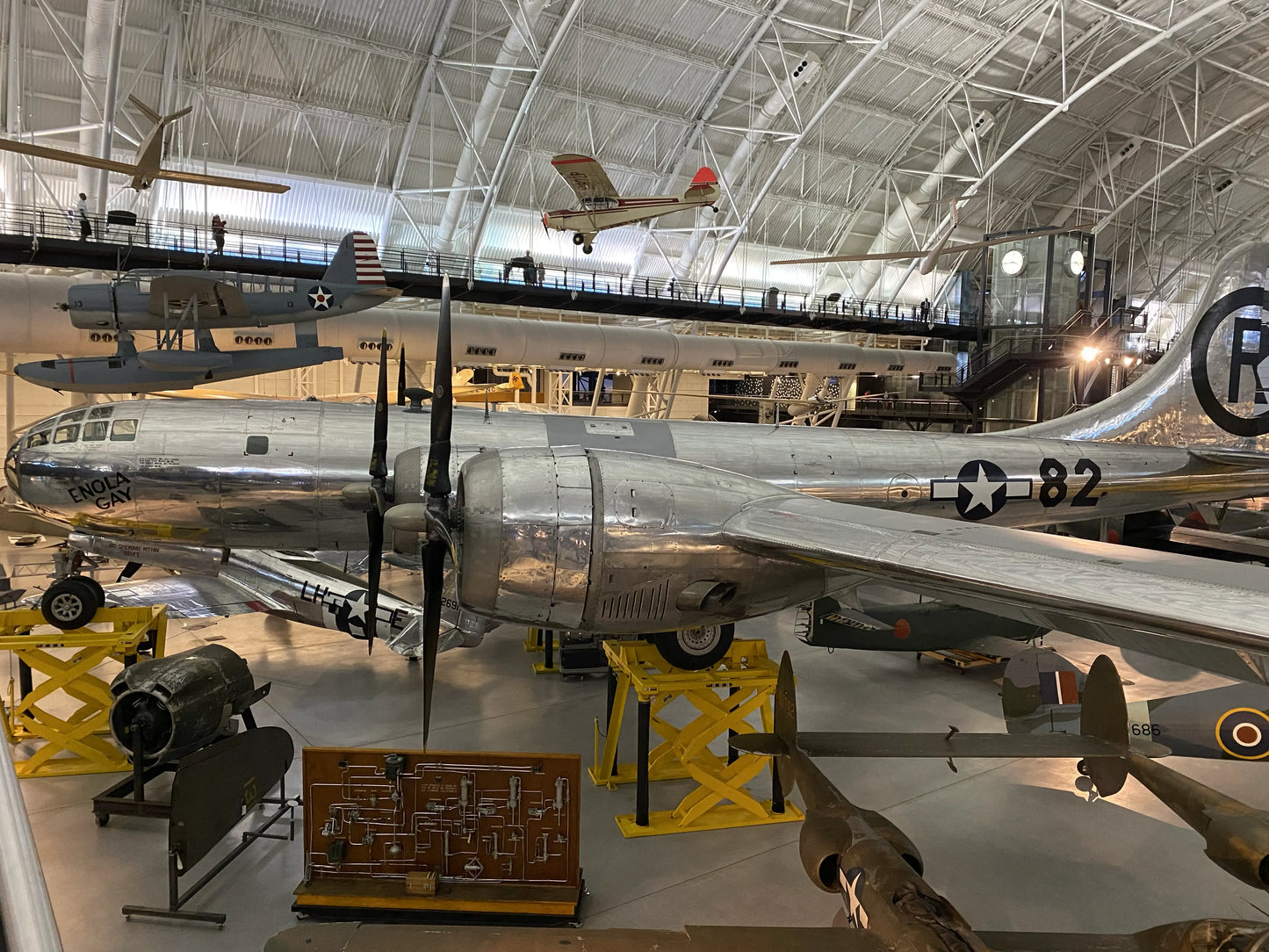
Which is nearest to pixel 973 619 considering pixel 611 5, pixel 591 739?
pixel 591 739

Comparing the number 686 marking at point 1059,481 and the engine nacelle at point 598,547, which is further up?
the number 686 marking at point 1059,481

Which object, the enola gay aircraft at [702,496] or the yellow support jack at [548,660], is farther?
the yellow support jack at [548,660]

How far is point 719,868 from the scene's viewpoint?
7.43 metres

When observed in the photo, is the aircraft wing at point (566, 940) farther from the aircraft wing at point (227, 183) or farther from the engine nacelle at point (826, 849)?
the aircraft wing at point (227, 183)

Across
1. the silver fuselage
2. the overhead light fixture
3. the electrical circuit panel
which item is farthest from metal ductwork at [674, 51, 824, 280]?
the electrical circuit panel

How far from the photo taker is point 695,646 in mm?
8461

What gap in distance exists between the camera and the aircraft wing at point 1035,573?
4.54m

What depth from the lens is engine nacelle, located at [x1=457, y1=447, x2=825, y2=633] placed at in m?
6.66

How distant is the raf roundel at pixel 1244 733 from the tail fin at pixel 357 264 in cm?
1637

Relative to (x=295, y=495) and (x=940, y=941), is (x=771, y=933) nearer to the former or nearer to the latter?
(x=940, y=941)

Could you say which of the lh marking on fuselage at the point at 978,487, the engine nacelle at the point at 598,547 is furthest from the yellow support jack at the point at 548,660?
the lh marking on fuselage at the point at 978,487

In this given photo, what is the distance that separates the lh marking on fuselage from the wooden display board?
815 centimetres

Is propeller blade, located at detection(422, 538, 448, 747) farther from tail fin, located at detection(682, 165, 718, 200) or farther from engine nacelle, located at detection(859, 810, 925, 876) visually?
tail fin, located at detection(682, 165, 718, 200)

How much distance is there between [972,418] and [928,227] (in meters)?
11.5
